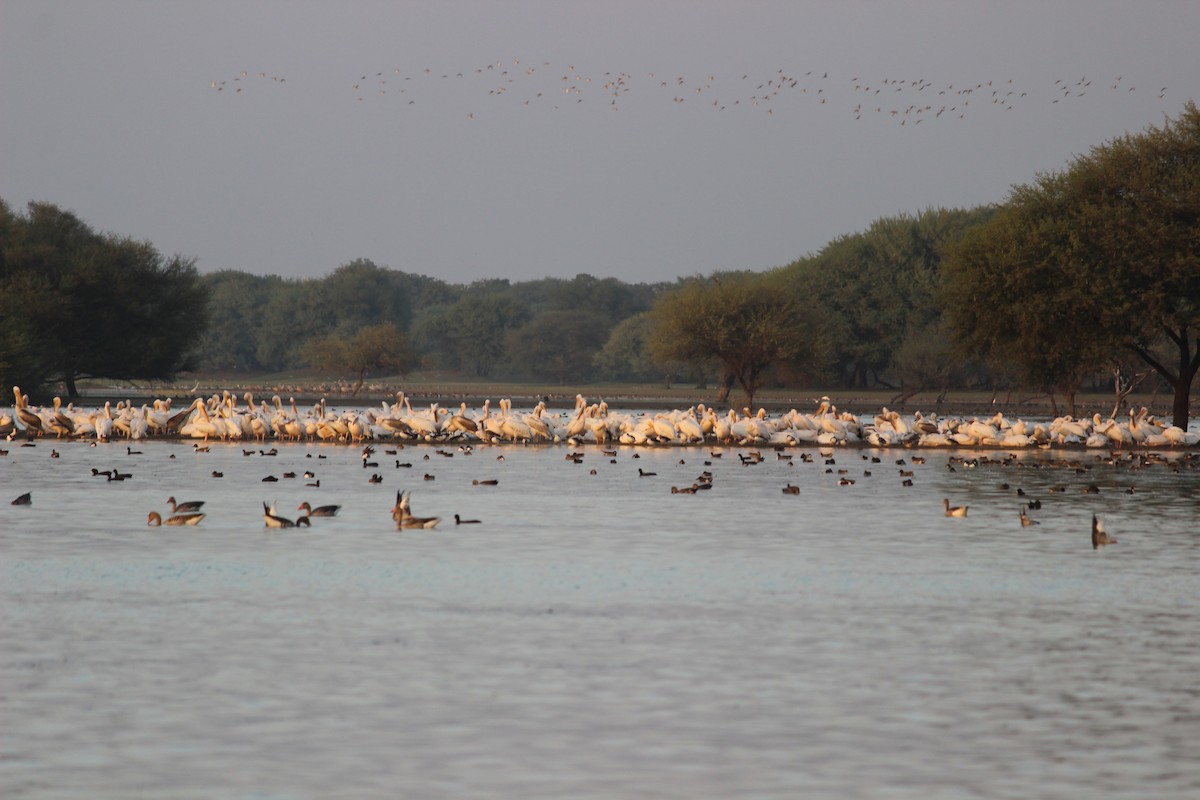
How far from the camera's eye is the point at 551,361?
129875 millimetres

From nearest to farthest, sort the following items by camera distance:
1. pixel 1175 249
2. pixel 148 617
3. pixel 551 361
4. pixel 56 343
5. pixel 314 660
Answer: pixel 314 660 → pixel 148 617 → pixel 1175 249 → pixel 56 343 → pixel 551 361

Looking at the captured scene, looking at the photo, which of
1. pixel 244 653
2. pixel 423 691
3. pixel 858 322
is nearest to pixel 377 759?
pixel 423 691

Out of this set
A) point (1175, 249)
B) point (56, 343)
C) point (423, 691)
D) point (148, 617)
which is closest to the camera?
point (423, 691)

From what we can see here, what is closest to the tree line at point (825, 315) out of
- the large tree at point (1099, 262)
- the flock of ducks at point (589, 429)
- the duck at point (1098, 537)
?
the large tree at point (1099, 262)

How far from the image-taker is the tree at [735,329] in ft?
224

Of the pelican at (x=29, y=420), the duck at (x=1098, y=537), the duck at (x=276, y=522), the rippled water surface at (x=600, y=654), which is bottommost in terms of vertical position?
the rippled water surface at (x=600, y=654)

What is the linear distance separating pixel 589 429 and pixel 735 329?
31288 millimetres

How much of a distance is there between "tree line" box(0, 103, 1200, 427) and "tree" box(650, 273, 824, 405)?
107 millimetres

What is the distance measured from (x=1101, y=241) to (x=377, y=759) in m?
34.4

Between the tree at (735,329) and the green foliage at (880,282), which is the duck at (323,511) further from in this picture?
the green foliage at (880,282)

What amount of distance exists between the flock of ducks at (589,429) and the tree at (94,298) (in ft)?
69.8

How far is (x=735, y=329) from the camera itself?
225ft

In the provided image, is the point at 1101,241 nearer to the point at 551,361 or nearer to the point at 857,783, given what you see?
the point at 857,783

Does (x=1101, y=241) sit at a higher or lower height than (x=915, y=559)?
higher
